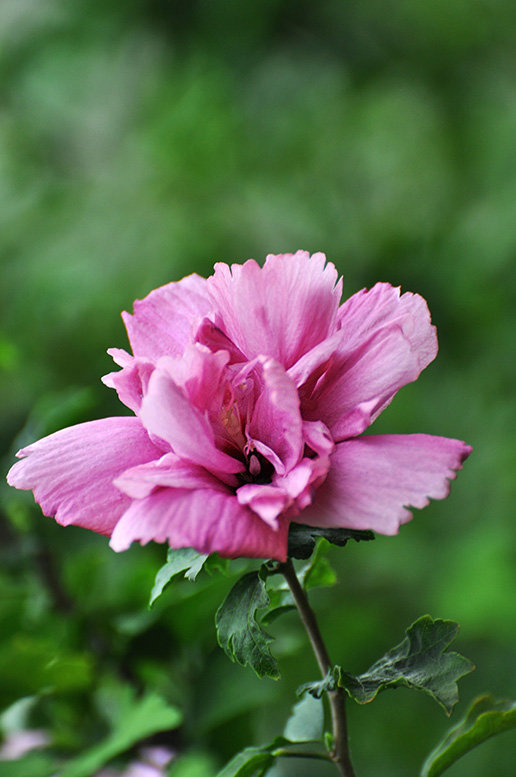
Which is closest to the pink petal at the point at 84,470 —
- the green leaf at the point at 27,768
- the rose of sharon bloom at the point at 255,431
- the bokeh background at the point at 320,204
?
the rose of sharon bloom at the point at 255,431

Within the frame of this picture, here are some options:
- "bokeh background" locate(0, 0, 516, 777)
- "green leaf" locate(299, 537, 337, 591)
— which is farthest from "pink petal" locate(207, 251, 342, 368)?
"bokeh background" locate(0, 0, 516, 777)

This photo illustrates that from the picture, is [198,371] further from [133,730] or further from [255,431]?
[133,730]

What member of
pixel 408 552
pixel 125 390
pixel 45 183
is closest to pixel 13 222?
pixel 45 183

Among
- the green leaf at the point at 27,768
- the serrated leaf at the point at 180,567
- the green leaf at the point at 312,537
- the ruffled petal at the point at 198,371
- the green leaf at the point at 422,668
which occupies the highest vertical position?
the ruffled petal at the point at 198,371

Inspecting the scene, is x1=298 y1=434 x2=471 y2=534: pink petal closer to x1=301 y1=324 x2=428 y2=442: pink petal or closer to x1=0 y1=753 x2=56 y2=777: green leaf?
x1=301 y1=324 x2=428 y2=442: pink petal

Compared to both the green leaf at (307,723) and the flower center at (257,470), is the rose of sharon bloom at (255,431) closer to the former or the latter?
the flower center at (257,470)
